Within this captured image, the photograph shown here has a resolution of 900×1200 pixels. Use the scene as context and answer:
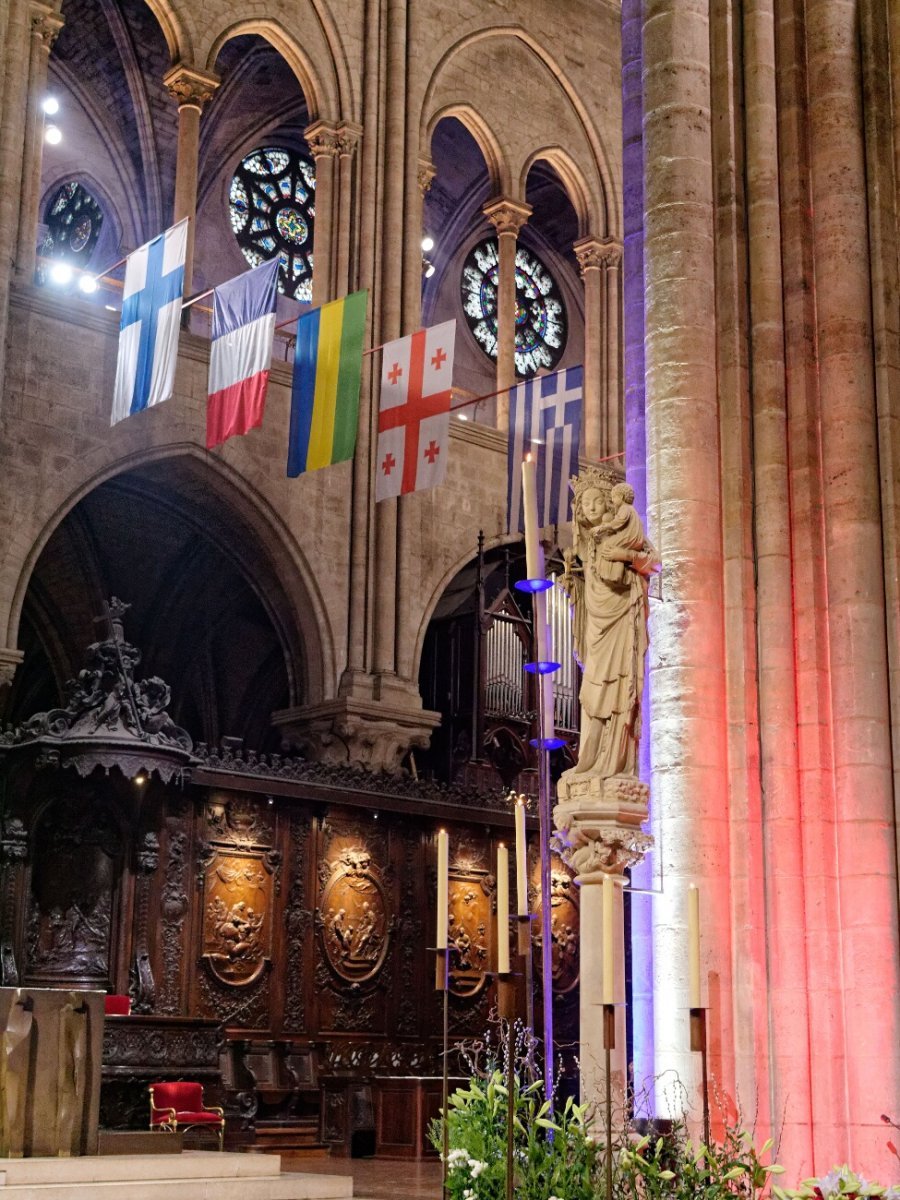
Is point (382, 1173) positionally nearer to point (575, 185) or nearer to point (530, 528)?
point (530, 528)

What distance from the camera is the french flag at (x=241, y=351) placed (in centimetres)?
1329

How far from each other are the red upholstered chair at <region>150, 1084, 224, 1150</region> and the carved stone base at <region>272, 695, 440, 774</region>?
6.54 m

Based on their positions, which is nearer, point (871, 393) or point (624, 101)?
point (871, 393)

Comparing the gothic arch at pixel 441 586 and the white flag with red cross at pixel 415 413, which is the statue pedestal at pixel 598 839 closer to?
the white flag with red cross at pixel 415 413

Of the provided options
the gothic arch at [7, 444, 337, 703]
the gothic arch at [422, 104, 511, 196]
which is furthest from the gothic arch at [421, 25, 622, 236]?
the gothic arch at [7, 444, 337, 703]

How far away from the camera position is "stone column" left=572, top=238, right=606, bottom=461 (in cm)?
2192

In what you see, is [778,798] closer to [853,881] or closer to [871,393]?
[853,881]

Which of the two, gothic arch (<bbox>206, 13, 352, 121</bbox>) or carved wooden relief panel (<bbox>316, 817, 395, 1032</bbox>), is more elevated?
gothic arch (<bbox>206, 13, 352, 121</bbox>)

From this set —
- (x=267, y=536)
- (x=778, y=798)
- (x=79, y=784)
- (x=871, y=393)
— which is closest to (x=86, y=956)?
(x=79, y=784)

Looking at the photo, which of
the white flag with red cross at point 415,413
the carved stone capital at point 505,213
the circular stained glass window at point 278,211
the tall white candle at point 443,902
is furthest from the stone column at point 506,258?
the tall white candle at point 443,902

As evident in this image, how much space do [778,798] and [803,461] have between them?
189 cm

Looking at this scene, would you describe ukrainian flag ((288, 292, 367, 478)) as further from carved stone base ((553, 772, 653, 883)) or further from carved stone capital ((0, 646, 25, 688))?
carved stone base ((553, 772, 653, 883))

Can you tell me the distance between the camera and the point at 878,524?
9312 mm

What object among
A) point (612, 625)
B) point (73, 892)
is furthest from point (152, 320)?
point (612, 625)
